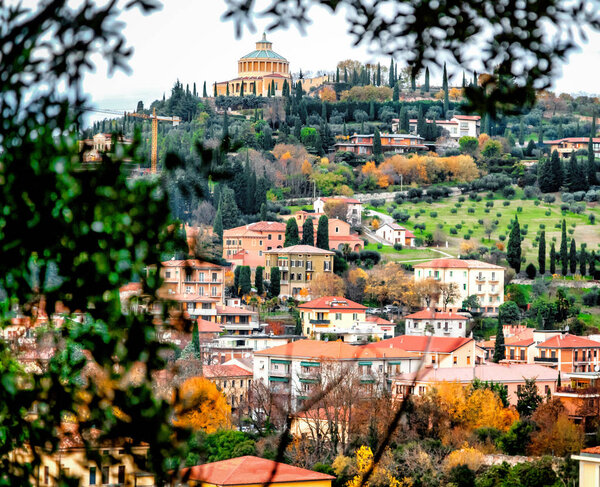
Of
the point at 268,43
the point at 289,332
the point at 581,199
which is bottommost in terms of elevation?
the point at 289,332

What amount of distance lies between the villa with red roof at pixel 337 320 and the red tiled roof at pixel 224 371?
627 cm

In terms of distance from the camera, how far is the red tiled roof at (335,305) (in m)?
38.9

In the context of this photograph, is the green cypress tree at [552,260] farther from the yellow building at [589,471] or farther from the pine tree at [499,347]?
the yellow building at [589,471]

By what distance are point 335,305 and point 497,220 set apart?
49.5 ft

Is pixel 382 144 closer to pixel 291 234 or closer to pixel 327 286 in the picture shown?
pixel 291 234

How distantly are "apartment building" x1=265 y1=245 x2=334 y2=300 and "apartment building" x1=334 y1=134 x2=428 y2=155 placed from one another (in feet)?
59.6

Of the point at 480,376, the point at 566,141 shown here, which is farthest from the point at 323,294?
the point at 566,141

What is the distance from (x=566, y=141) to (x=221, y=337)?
116 feet

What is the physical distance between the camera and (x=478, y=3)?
2256 millimetres

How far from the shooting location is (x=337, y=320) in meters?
38.8

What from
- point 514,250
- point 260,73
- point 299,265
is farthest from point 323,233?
point 260,73

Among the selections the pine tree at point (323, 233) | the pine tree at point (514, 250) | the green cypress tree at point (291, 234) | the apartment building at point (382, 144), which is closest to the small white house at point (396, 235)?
the pine tree at point (323, 233)

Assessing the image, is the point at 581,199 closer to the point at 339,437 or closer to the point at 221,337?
the point at 221,337

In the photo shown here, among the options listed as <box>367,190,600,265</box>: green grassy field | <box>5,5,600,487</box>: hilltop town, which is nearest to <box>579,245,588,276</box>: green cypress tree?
<box>5,5,600,487</box>: hilltop town
